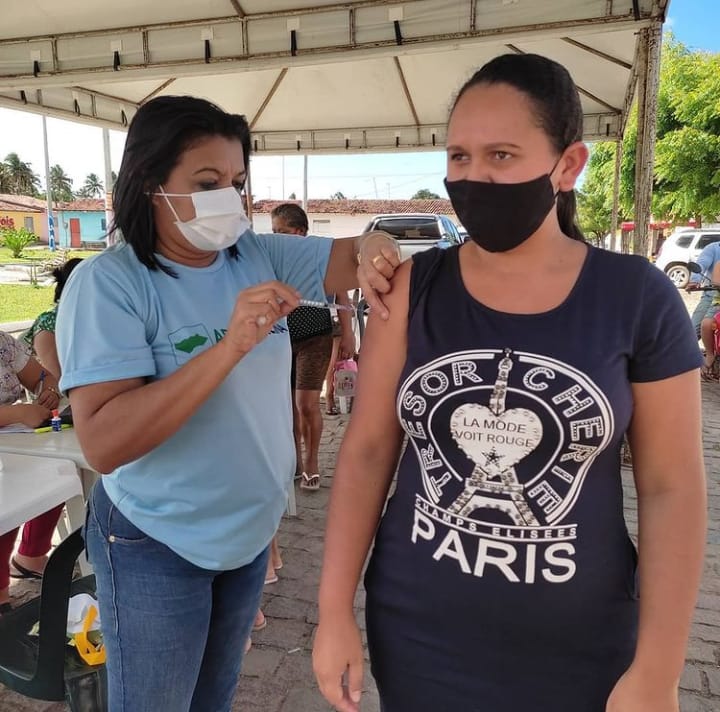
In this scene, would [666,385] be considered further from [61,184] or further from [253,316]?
[61,184]

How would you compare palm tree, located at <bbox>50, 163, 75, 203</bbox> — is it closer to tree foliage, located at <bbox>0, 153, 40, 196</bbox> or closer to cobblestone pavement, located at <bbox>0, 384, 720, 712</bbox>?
tree foliage, located at <bbox>0, 153, 40, 196</bbox>

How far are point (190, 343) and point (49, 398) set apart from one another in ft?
7.69

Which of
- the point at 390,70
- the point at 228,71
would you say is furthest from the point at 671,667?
the point at 390,70

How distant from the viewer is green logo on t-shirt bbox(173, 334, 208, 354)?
4.09 feet

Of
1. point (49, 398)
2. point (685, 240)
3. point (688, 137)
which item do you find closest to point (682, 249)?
point (685, 240)

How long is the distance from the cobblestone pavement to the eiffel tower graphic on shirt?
65.6 inches

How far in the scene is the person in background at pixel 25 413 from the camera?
2766mm

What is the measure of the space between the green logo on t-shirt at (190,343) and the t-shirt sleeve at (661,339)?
0.85 metres

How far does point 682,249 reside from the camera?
16.4m

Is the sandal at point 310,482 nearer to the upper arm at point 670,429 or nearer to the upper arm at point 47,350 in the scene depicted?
the upper arm at point 47,350

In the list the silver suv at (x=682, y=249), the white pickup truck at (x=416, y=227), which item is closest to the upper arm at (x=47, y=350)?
the white pickup truck at (x=416, y=227)

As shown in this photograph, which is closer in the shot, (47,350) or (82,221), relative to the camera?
(47,350)

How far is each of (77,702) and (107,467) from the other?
1068 millimetres

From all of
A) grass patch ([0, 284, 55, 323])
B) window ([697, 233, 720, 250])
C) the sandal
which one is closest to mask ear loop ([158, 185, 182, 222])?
the sandal
